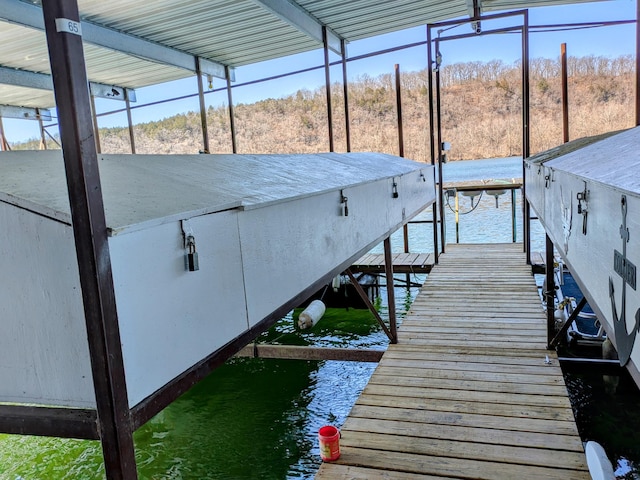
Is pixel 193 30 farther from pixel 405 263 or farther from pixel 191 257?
pixel 191 257

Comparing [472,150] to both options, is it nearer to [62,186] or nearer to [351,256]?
[351,256]

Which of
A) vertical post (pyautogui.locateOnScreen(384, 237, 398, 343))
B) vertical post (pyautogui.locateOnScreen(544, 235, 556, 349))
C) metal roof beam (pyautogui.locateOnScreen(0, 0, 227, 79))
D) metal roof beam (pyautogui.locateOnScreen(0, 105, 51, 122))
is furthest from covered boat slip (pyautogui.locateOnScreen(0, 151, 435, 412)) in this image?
metal roof beam (pyautogui.locateOnScreen(0, 105, 51, 122))

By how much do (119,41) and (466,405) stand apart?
7.29 m

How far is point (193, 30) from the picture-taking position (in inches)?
325

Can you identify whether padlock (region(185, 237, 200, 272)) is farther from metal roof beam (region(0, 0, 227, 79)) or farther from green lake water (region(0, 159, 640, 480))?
metal roof beam (region(0, 0, 227, 79))

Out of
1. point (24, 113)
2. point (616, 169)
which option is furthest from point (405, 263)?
point (24, 113)

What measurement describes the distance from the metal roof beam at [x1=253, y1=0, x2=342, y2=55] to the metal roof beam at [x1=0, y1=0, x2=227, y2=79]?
8.55 ft

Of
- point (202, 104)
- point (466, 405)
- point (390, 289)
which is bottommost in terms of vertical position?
point (466, 405)

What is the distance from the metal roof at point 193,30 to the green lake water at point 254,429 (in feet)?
17.7

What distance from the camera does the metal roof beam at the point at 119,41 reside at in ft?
19.6

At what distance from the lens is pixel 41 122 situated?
43.5 ft

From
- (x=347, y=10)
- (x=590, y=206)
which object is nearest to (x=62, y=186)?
(x=590, y=206)

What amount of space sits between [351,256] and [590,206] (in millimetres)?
2713

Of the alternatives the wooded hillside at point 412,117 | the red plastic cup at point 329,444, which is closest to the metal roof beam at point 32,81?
the red plastic cup at point 329,444
